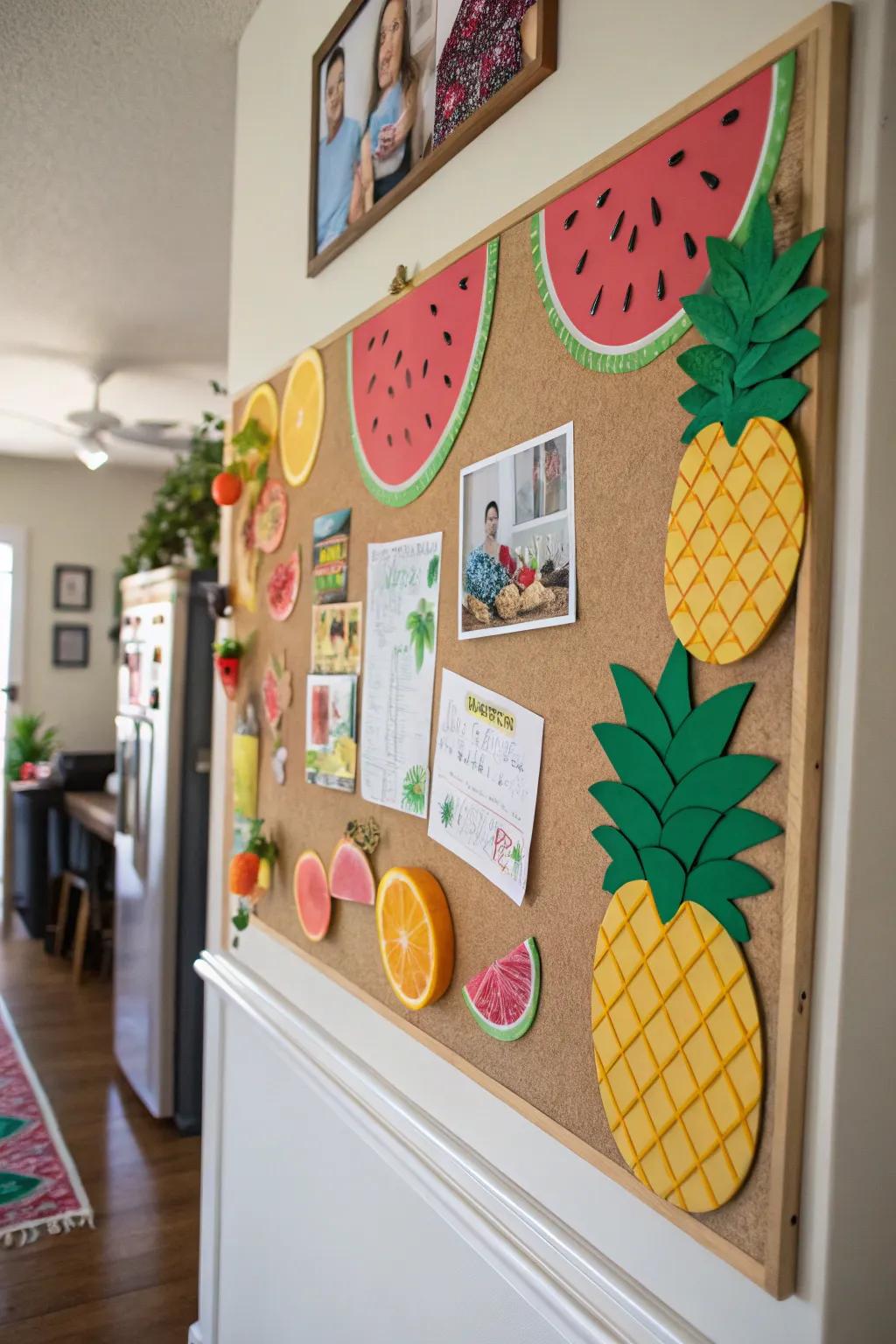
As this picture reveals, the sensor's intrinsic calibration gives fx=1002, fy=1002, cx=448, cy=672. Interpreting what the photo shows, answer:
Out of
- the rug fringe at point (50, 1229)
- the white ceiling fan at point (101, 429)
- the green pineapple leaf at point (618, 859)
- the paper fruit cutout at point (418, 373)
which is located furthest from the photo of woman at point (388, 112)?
the white ceiling fan at point (101, 429)

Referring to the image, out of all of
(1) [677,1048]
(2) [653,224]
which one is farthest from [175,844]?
(2) [653,224]

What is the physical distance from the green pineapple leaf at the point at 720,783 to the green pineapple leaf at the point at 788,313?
0.33 m

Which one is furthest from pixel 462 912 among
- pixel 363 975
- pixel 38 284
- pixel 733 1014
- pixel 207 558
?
pixel 38 284

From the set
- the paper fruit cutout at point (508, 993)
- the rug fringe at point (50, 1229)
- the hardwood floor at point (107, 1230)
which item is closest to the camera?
the paper fruit cutout at point (508, 993)

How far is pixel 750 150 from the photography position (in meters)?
0.81

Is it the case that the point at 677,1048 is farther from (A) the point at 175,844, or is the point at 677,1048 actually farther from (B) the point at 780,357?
(A) the point at 175,844

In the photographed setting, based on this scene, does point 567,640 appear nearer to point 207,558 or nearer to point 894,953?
point 894,953

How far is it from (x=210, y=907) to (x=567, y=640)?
134 centimetres

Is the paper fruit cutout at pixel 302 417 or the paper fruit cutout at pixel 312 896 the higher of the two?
the paper fruit cutout at pixel 302 417

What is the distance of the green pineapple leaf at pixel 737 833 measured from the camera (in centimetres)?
78

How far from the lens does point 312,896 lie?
1.56m

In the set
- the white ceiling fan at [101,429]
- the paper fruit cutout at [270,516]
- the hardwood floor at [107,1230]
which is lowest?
the hardwood floor at [107,1230]

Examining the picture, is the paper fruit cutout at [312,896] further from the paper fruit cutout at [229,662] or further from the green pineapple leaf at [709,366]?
the green pineapple leaf at [709,366]

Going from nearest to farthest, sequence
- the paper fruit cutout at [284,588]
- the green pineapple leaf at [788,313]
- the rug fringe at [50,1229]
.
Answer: the green pineapple leaf at [788,313], the paper fruit cutout at [284,588], the rug fringe at [50,1229]
